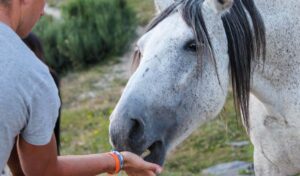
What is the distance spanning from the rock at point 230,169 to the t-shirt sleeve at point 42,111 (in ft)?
12.1

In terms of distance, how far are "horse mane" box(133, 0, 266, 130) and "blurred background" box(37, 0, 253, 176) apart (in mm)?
2596

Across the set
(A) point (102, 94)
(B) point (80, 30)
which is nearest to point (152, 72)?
(A) point (102, 94)

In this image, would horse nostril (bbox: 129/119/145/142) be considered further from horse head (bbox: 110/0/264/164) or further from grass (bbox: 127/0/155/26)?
grass (bbox: 127/0/155/26)

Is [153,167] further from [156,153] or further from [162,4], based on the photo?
[162,4]

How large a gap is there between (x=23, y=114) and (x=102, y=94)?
6.71 metres

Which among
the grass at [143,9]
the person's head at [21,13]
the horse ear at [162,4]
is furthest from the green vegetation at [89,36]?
the person's head at [21,13]

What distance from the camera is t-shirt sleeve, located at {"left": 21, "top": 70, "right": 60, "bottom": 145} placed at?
1.91 m

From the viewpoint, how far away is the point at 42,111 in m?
1.93

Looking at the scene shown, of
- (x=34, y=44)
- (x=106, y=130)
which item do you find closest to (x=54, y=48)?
(x=106, y=130)

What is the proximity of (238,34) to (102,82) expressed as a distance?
6516 millimetres

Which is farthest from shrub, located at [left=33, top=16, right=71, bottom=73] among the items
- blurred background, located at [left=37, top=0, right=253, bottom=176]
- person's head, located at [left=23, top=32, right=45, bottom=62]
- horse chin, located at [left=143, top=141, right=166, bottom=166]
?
horse chin, located at [left=143, top=141, right=166, bottom=166]

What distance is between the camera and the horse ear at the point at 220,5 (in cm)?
282

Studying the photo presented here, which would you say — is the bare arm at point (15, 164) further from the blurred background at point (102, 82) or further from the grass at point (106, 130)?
the blurred background at point (102, 82)

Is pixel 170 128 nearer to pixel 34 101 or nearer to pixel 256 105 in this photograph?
pixel 256 105
